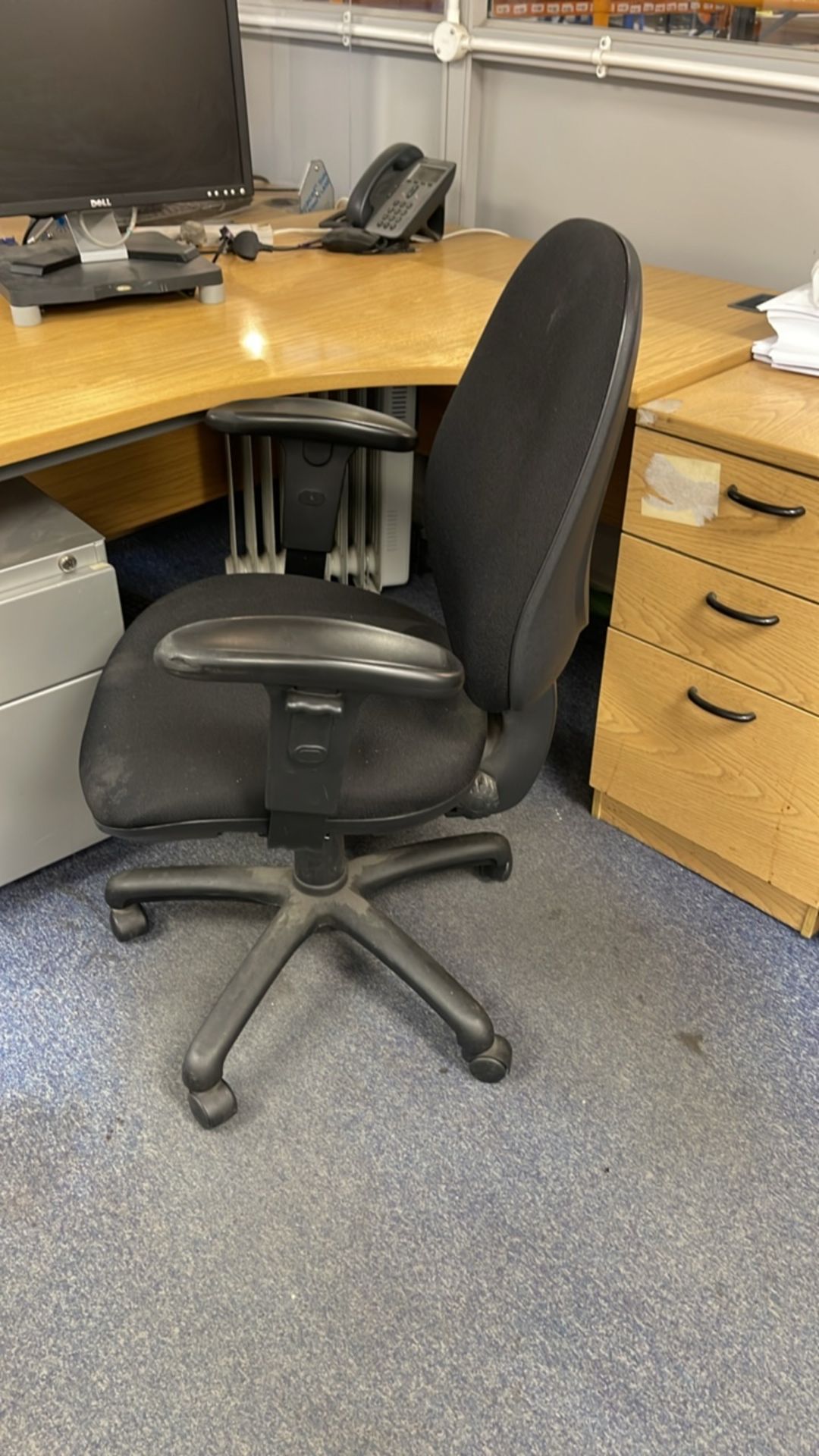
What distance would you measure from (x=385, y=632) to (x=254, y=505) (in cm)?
131

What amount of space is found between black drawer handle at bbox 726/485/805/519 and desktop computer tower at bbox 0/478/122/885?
83 cm

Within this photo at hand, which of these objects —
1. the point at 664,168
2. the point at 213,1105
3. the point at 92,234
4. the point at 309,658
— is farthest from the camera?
the point at 664,168

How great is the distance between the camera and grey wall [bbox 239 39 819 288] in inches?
70.9

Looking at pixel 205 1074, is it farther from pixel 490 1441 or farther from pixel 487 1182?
pixel 490 1441

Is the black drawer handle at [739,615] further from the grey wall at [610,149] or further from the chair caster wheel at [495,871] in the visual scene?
the grey wall at [610,149]

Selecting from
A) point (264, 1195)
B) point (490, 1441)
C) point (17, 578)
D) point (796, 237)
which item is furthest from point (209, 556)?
point (490, 1441)

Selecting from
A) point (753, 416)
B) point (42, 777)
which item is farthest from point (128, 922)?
point (753, 416)

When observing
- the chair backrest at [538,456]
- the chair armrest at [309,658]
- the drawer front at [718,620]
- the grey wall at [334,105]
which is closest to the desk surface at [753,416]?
the drawer front at [718,620]

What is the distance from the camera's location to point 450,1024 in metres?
1.34

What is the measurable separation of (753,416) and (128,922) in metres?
1.11

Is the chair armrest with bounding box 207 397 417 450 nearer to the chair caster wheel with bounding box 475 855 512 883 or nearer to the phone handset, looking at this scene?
the chair caster wheel with bounding box 475 855 512 883

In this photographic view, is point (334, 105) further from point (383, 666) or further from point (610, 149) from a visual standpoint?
point (383, 666)

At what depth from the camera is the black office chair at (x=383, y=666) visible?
3.14ft

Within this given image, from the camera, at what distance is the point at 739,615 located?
55.9 inches
